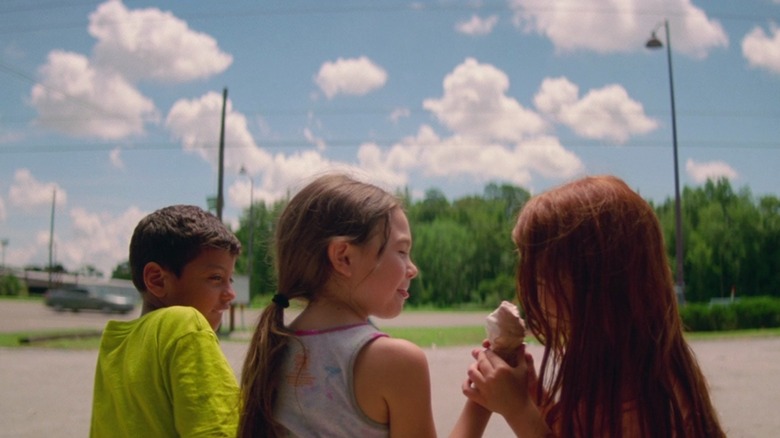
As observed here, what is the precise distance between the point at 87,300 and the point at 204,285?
44154 millimetres

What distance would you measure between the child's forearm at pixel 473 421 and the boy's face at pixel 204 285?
33.7 inches

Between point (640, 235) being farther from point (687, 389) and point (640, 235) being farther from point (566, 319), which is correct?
point (687, 389)

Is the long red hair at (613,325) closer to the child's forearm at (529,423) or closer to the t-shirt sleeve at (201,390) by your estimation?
the child's forearm at (529,423)

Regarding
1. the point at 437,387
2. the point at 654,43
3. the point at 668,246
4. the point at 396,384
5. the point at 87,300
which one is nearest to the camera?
the point at 396,384

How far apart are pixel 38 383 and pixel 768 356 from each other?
1475cm

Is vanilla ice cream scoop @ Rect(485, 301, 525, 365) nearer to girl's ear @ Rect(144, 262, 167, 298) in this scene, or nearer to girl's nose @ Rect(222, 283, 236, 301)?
girl's nose @ Rect(222, 283, 236, 301)

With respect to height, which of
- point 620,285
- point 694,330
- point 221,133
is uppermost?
point 221,133

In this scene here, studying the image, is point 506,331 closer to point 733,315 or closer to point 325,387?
point 325,387

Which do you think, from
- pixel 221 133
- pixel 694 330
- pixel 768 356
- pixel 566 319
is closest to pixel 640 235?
pixel 566 319

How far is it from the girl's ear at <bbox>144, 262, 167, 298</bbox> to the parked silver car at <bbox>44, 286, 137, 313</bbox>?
141 ft

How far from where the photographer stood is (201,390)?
1.89m

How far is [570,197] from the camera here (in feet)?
5.85

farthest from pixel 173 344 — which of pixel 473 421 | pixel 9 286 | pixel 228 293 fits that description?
pixel 9 286

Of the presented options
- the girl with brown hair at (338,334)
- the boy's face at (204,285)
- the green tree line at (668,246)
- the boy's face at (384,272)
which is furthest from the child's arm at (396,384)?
the green tree line at (668,246)
